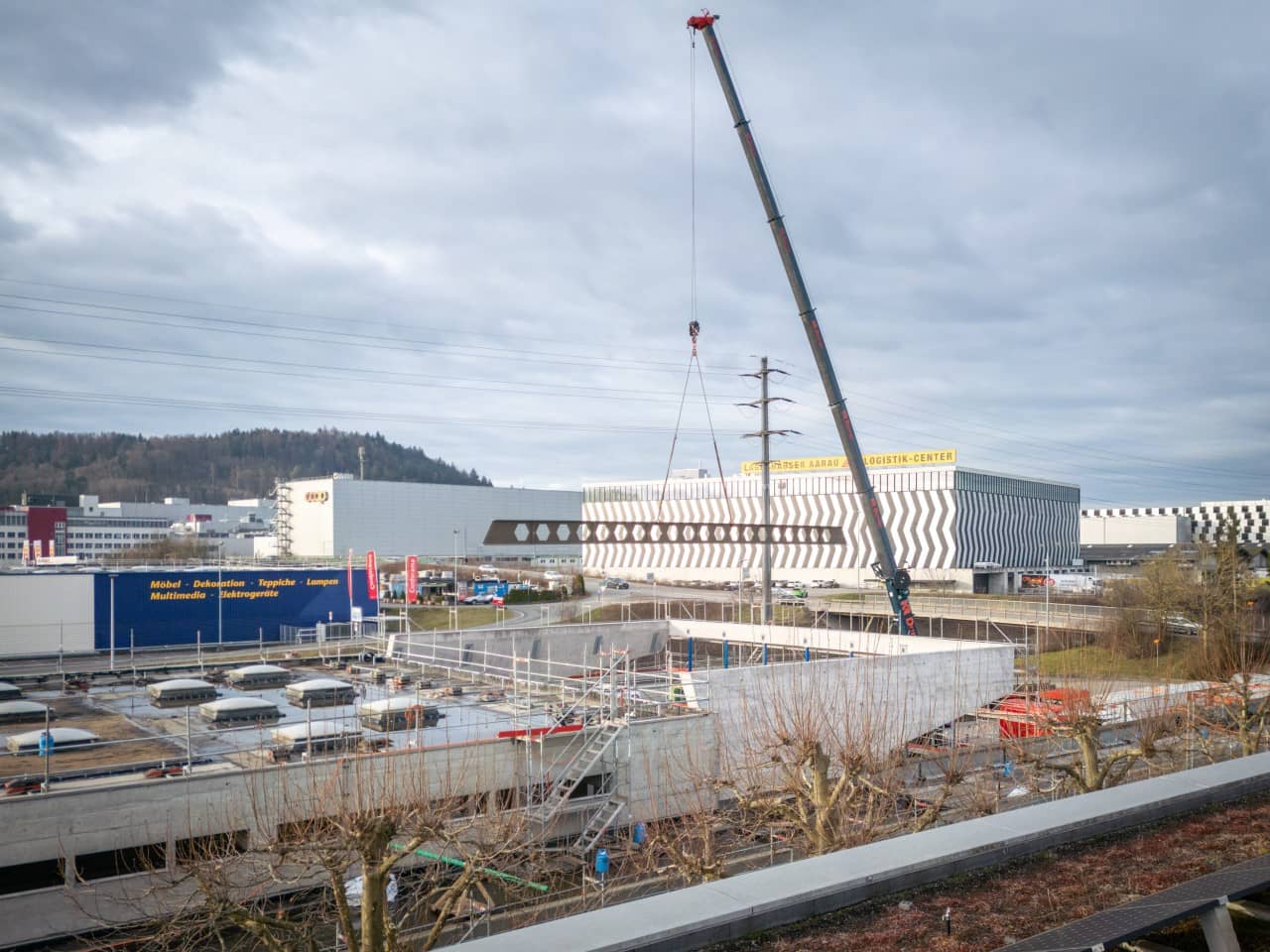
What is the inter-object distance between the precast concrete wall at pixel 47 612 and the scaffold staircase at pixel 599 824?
86.7 feet

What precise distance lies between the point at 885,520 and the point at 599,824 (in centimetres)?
6626

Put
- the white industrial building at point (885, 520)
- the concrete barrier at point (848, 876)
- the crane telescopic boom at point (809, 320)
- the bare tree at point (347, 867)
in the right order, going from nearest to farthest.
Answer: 1. the concrete barrier at point (848, 876)
2. the bare tree at point (347, 867)
3. the crane telescopic boom at point (809, 320)
4. the white industrial building at point (885, 520)

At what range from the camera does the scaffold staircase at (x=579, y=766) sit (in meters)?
18.0

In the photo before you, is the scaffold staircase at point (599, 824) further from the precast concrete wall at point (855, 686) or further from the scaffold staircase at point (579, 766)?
the precast concrete wall at point (855, 686)

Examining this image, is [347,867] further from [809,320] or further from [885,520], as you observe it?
[885,520]

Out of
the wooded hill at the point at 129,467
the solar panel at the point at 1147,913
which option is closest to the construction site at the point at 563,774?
the solar panel at the point at 1147,913

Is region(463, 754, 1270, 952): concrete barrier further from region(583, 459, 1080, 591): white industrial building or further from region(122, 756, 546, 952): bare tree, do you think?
region(583, 459, 1080, 591): white industrial building

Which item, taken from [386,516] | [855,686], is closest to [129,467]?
[386,516]

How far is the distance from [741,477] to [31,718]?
7134cm

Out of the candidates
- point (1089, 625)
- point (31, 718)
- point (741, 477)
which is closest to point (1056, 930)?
point (31, 718)

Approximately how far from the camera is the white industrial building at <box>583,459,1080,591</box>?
253 feet

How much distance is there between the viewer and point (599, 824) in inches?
766

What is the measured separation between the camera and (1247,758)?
935 cm

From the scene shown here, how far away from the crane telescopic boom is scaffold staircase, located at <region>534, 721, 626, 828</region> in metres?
14.1
